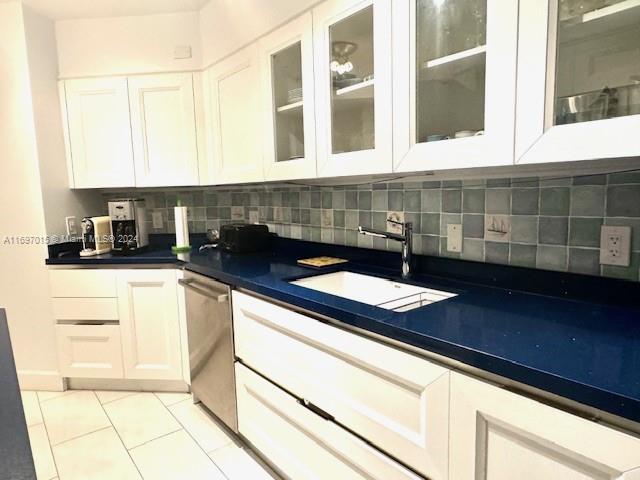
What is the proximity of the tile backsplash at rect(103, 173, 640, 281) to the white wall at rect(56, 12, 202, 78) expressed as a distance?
3.43 ft

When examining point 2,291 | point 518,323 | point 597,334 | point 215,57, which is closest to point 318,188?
point 215,57

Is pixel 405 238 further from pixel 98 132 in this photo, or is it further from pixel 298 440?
pixel 98 132

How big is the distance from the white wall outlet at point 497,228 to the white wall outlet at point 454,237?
105 millimetres

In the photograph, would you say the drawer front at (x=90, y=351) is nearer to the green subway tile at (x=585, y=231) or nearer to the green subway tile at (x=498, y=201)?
the green subway tile at (x=498, y=201)

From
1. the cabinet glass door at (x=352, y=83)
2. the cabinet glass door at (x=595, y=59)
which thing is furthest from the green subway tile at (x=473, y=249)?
the cabinet glass door at (x=595, y=59)

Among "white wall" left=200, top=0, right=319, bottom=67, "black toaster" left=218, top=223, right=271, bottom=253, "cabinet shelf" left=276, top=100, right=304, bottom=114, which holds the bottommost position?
"black toaster" left=218, top=223, right=271, bottom=253

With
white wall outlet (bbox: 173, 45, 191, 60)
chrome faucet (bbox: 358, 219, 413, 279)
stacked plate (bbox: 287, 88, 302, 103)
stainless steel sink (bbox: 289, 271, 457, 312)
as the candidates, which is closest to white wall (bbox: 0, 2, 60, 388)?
white wall outlet (bbox: 173, 45, 191, 60)

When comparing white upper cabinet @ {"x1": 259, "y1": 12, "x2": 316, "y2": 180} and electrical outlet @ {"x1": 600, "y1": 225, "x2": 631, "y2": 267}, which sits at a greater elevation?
white upper cabinet @ {"x1": 259, "y1": 12, "x2": 316, "y2": 180}

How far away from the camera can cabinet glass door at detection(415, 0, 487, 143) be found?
1128 mm

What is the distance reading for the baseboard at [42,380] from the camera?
248cm

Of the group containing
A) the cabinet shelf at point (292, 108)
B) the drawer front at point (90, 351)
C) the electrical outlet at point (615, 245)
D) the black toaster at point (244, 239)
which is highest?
the cabinet shelf at point (292, 108)

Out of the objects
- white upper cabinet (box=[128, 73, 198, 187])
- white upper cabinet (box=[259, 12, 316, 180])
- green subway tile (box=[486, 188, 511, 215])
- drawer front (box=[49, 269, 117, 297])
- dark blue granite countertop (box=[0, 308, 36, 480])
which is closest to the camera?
dark blue granite countertop (box=[0, 308, 36, 480])

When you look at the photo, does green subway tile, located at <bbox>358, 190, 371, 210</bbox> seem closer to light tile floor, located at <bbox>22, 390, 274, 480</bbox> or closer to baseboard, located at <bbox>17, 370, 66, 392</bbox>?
light tile floor, located at <bbox>22, 390, 274, 480</bbox>

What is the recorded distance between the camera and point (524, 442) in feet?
2.67
